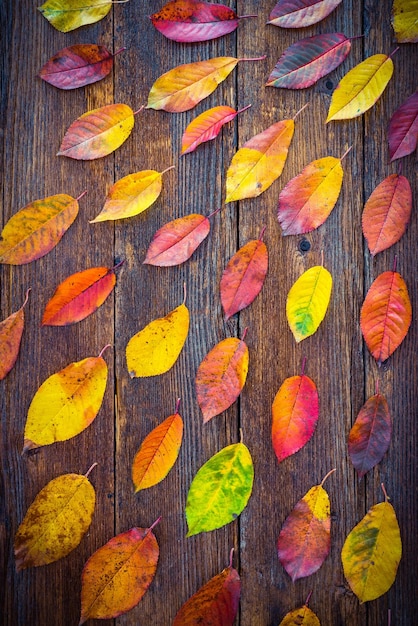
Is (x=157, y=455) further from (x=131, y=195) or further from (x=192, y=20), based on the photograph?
(x=192, y=20)

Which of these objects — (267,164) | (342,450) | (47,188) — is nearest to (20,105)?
(47,188)

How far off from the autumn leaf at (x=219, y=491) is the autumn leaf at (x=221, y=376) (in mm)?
75

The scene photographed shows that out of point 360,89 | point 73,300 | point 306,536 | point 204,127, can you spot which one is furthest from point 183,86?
point 306,536

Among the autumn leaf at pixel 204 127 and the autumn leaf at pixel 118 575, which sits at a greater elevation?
the autumn leaf at pixel 204 127

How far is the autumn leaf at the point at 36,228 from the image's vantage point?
0.80 metres

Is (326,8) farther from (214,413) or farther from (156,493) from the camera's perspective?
(156,493)

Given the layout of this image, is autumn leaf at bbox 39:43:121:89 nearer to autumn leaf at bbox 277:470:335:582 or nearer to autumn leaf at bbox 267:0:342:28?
autumn leaf at bbox 267:0:342:28

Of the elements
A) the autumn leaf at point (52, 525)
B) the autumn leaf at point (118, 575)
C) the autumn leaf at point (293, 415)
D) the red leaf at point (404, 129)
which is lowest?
the autumn leaf at point (118, 575)

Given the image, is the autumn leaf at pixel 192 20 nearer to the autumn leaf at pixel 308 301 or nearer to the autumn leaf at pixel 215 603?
the autumn leaf at pixel 308 301

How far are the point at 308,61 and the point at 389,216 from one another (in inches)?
11.0

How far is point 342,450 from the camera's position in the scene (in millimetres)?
825

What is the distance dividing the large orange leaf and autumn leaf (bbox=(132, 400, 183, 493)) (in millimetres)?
340

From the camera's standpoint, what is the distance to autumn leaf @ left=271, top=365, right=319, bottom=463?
798 mm

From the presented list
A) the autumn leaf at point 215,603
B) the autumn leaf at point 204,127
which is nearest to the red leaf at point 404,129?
the autumn leaf at point 204,127
